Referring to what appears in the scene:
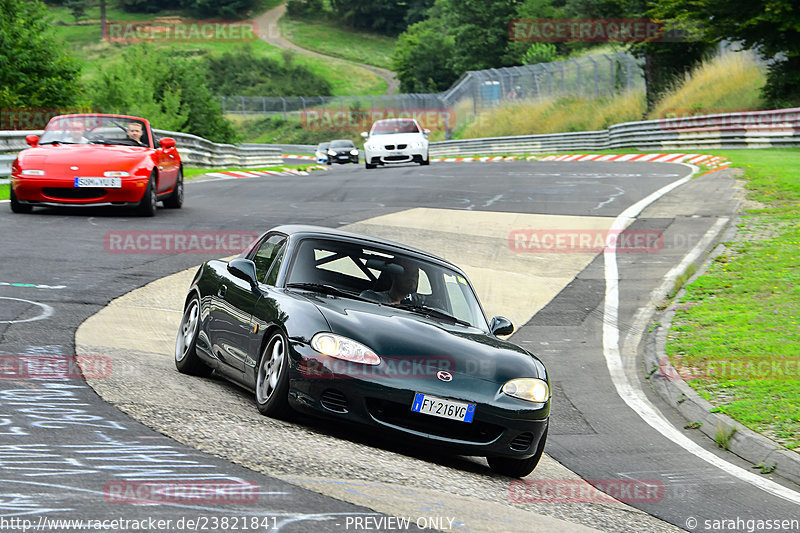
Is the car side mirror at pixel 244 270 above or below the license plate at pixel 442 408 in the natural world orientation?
above

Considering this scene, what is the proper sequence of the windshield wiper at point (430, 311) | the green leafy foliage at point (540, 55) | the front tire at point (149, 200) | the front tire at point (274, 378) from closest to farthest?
the front tire at point (274, 378), the windshield wiper at point (430, 311), the front tire at point (149, 200), the green leafy foliage at point (540, 55)

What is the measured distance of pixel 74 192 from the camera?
16.5 metres

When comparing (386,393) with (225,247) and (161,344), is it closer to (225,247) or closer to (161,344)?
(161,344)

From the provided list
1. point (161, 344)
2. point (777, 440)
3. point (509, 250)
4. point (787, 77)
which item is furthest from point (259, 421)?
point (787, 77)

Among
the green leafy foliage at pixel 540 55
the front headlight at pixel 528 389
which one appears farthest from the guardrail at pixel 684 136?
the green leafy foliage at pixel 540 55

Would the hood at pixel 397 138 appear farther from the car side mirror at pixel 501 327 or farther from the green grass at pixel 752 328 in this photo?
the car side mirror at pixel 501 327

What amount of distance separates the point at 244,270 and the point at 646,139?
111 feet

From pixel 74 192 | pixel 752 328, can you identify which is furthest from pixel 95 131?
pixel 752 328

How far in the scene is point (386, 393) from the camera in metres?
6.43

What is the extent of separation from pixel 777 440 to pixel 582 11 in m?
87.6

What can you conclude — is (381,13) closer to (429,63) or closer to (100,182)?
(429,63)

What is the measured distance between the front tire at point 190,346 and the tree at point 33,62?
24.1 meters

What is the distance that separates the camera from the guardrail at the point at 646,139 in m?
33.3

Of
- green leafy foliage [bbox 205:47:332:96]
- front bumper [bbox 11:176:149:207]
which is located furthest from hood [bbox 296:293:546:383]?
green leafy foliage [bbox 205:47:332:96]
